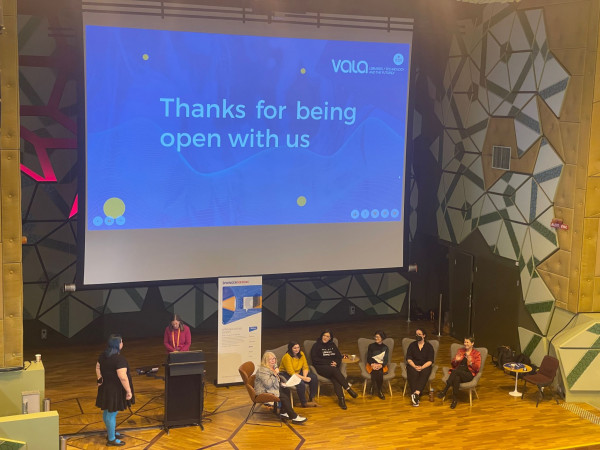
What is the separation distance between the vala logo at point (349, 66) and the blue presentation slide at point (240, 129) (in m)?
0.01

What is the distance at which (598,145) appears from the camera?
10.2 m

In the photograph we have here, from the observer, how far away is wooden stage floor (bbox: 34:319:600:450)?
9.07m

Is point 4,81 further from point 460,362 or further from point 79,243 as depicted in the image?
point 460,362

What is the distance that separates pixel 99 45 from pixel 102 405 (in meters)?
4.15

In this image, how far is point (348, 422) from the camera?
9.67 metres

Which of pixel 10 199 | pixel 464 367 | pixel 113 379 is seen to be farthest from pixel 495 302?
pixel 10 199

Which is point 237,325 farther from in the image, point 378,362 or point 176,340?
point 378,362

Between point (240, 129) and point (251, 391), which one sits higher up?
point (240, 129)

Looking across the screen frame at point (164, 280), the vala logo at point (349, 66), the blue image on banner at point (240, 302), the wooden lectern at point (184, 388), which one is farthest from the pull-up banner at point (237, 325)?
the vala logo at point (349, 66)

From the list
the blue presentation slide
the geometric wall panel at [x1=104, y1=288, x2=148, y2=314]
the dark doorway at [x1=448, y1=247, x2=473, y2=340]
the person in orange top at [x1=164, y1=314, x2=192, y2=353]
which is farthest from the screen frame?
the geometric wall panel at [x1=104, y1=288, x2=148, y2=314]

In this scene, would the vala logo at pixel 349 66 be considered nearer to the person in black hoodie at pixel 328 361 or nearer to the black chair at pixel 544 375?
the person in black hoodie at pixel 328 361

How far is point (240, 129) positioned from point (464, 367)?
4.14 m

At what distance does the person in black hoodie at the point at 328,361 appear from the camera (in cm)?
1035

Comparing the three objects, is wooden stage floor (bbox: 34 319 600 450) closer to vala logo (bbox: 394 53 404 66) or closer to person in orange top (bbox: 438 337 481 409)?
person in orange top (bbox: 438 337 481 409)
